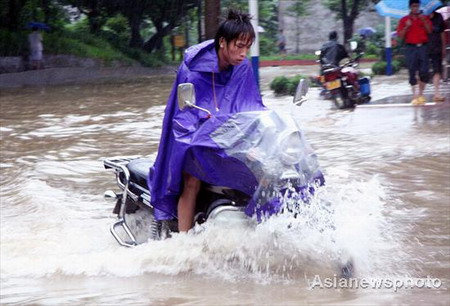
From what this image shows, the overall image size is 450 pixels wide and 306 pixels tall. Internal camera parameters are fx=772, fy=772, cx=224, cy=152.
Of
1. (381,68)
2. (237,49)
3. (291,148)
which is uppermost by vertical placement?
(237,49)

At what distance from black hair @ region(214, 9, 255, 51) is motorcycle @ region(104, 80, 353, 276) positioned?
44cm

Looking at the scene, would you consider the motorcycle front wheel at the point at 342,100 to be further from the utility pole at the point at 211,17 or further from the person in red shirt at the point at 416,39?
the utility pole at the point at 211,17

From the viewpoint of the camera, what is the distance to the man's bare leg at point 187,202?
4.62 meters

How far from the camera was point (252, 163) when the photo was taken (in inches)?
168

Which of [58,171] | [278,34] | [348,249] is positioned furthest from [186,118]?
[278,34]

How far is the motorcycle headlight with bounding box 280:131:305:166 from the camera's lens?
167 inches

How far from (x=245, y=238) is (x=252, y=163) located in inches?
18.6

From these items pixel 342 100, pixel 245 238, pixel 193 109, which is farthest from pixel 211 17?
pixel 245 238

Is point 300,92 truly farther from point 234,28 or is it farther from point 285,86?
point 285,86

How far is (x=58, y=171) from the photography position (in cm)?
910

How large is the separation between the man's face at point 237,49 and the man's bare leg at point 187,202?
29.6 inches

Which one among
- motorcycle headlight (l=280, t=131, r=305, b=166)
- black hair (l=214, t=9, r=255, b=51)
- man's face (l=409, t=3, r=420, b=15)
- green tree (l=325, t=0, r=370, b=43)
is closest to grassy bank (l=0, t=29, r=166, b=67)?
green tree (l=325, t=0, r=370, b=43)

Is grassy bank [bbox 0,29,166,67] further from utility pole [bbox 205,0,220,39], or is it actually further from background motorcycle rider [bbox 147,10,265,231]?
background motorcycle rider [bbox 147,10,265,231]

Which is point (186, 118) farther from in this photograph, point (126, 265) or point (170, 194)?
point (126, 265)
